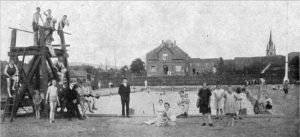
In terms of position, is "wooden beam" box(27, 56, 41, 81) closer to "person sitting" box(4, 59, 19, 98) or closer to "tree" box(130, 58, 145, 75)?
"person sitting" box(4, 59, 19, 98)

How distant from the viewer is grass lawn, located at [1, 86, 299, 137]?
9.66 metres

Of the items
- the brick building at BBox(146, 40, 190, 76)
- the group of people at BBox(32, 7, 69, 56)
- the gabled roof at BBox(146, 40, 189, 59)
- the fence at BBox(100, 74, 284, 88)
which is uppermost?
the gabled roof at BBox(146, 40, 189, 59)

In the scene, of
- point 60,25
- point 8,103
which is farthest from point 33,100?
point 60,25

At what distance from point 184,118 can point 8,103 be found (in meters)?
7.65

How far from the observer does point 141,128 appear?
1080 centimetres

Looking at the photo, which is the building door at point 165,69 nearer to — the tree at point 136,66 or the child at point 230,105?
the tree at point 136,66

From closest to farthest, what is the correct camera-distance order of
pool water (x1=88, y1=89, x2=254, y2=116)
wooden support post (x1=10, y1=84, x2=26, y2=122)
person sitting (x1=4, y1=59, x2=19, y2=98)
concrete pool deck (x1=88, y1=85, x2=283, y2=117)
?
wooden support post (x1=10, y1=84, x2=26, y2=122)
person sitting (x1=4, y1=59, x2=19, y2=98)
concrete pool deck (x1=88, y1=85, x2=283, y2=117)
pool water (x1=88, y1=89, x2=254, y2=116)

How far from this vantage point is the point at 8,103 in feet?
44.8

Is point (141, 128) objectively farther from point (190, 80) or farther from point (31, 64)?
point (190, 80)

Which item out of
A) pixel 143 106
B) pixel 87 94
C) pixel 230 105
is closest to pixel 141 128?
pixel 230 105

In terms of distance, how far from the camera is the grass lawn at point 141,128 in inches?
380

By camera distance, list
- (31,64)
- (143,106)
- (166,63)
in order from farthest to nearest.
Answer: (166,63) → (143,106) → (31,64)

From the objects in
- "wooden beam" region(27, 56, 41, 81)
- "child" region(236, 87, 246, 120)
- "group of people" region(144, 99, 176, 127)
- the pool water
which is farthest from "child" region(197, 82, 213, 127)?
"wooden beam" region(27, 56, 41, 81)

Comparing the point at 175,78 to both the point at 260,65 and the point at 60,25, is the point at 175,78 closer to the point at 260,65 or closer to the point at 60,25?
the point at 260,65
